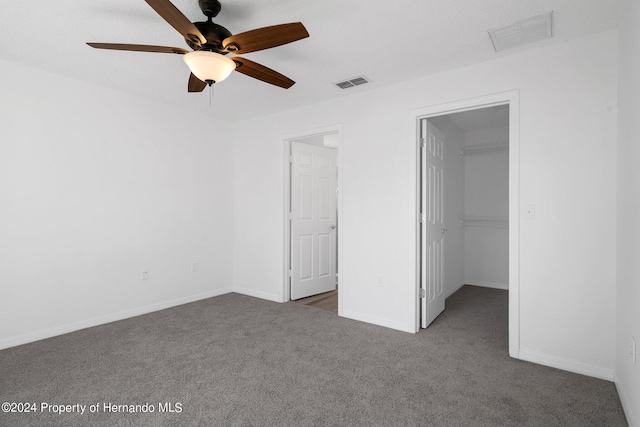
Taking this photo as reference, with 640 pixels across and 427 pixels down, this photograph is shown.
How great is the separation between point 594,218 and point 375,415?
80.2 inches

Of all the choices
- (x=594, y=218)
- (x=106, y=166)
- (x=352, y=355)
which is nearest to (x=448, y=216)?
(x=594, y=218)

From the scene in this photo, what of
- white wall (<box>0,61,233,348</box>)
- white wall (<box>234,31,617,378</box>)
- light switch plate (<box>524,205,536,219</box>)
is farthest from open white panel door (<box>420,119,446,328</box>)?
white wall (<box>0,61,233,348</box>)

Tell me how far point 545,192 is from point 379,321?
191cm

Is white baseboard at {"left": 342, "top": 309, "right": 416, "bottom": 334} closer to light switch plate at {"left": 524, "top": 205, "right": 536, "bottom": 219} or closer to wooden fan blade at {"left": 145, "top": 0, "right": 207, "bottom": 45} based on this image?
light switch plate at {"left": 524, "top": 205, "right": 536, "bottom": 219}

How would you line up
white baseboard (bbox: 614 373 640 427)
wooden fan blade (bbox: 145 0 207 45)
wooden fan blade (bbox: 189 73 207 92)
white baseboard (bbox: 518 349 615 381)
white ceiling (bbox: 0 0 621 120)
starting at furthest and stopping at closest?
wooden fan blade (bbox: 189 73 207 92), white baseboard (bbox: 518 349 615 381), white ceiling (bbox: 0 0 621 120), white baseboard (bbox: 614 373 640 427), wooden fan blade (bbox: 145 0 207 45)

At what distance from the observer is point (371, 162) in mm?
3578

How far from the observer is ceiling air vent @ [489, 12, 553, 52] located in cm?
229

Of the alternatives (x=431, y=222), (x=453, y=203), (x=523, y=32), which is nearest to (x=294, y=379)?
(x=431, y=222)

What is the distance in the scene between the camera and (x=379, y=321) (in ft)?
11.6

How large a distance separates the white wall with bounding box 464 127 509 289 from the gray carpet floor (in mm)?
1989

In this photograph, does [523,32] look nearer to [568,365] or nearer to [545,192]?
[545,192]

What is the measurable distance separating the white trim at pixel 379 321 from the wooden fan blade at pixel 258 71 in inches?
94.9

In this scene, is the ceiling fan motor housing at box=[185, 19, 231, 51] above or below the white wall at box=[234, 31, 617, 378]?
above

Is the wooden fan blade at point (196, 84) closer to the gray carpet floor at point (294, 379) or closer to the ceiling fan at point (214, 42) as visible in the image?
the ceiling fan at point (214, 42)
